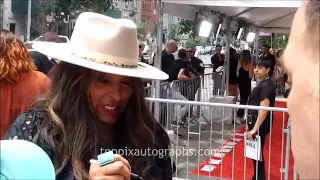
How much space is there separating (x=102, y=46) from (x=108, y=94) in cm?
19

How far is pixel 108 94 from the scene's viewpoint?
168 cm

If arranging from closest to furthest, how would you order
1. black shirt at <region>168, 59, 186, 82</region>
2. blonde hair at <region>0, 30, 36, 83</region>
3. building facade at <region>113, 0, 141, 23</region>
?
1. blonde hair at <region>0, 30, 36, 83</region>
2. black shirt at <region>168, 59, 186, 82</region>
3. building facade at <region>113, 0, 141, 23</region>

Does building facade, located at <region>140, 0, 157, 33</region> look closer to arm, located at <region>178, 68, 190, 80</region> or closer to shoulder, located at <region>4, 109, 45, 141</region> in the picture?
arm, located at <region>178, 68, 190, 80</region>

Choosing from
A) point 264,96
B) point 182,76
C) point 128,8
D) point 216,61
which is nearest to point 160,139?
point 264,96

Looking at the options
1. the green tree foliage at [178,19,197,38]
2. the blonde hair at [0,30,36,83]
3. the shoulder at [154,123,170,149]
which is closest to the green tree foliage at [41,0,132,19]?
the green tree foliage at [178,19,197,38]

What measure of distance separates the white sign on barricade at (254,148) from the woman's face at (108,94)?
332cm

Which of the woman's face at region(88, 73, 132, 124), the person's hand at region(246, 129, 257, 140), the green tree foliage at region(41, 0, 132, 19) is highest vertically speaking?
the green tree foliage at region(41, 0, 132, 19)

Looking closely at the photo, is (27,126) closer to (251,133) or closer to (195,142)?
(251,133)

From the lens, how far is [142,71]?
5.68ft

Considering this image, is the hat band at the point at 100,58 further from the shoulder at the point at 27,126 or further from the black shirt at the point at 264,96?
the black shirt at the point at 264,96

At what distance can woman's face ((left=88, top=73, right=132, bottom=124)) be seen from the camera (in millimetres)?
1687

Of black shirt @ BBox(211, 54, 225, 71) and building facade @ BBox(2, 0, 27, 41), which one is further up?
building facade @ BBox(2, 0, 27, 41)

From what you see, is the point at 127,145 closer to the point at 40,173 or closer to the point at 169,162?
the point at 169,162

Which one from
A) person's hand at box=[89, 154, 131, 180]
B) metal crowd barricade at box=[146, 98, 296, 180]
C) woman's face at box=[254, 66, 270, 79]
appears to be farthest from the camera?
woman's face at box=[254, 66, 270, 79]
